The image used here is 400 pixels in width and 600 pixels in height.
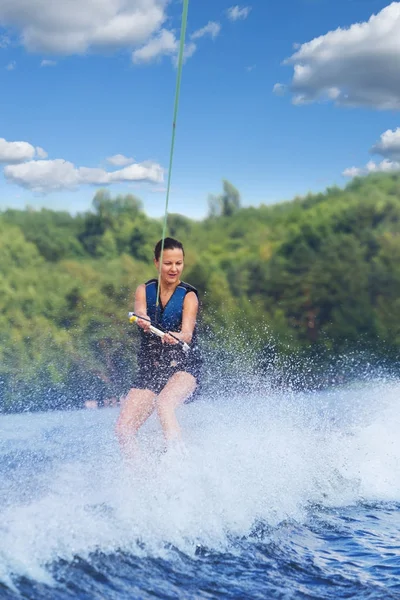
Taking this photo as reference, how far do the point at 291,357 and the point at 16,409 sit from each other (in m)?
8.50

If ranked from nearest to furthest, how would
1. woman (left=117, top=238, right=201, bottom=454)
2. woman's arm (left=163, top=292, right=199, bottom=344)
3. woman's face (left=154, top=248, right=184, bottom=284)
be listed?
woman (left=117, top=238, right=201, bottom=454)
woman's arm (left=163, top=292, right=199, bottom=344)
woman's face (left=154, top=248, right=184, bottom=284)

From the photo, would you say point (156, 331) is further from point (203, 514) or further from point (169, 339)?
point (203, 514)

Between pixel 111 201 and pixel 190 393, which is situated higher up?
pixel 111 201

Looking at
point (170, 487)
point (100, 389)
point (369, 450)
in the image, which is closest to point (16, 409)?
point (100, 389)

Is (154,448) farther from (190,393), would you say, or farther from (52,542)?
(52,542)

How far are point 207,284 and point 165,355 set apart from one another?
1707cm

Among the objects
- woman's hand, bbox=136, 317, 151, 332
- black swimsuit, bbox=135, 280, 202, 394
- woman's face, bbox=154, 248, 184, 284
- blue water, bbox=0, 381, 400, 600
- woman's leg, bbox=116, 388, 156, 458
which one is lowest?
blue water, bbox=0, 381, 400, 600

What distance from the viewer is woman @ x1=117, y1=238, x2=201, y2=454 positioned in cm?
425

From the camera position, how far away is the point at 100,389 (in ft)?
64.3

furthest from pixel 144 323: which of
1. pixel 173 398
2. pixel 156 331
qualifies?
pixel 173 398

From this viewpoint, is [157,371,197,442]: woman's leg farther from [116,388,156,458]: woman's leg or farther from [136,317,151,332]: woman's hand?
[136,317,151,332]: woman's hand

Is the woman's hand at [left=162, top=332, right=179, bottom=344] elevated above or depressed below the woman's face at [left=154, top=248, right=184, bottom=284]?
below

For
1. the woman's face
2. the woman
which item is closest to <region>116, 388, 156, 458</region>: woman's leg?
the woman

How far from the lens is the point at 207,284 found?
70.4 ft
